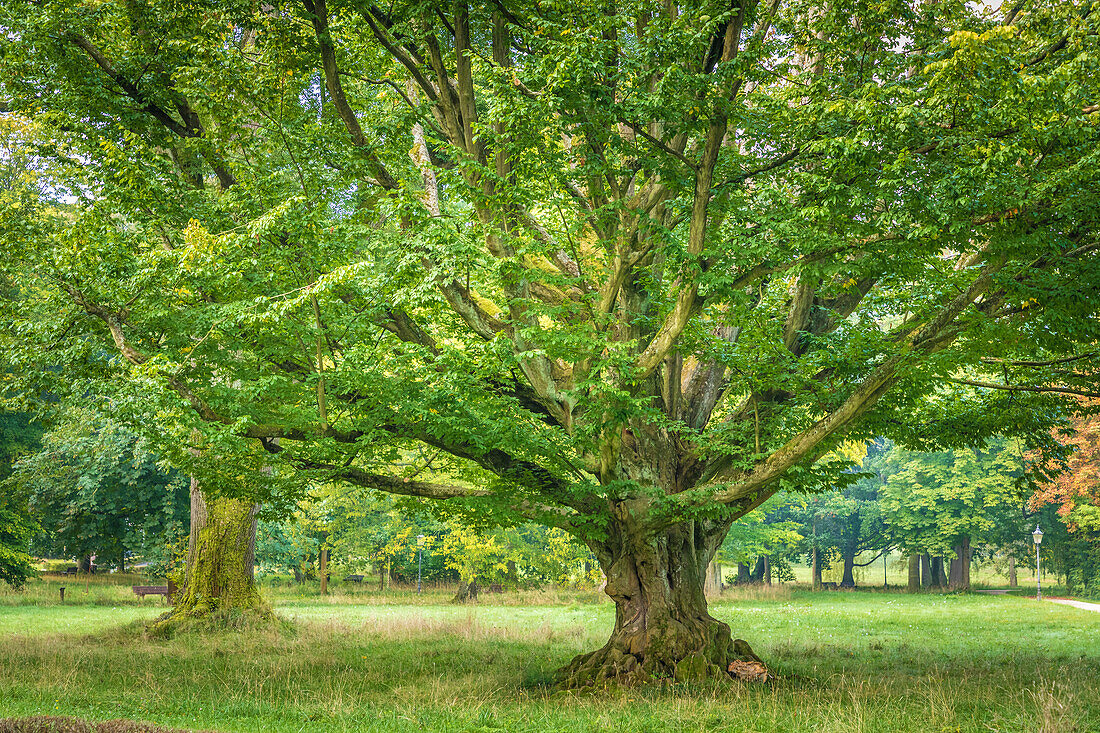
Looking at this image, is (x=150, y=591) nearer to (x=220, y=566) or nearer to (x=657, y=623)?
(x=220, y=566)

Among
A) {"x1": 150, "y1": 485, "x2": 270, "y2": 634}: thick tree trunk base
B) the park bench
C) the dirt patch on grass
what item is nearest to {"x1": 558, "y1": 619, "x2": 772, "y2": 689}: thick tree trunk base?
the dirt patch on grass

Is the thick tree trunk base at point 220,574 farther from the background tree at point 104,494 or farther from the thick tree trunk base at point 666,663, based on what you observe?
the background tree at point 104,494

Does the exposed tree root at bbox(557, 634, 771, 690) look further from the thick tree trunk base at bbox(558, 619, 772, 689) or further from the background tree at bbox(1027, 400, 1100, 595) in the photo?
the background tree at bbox(1027, 400, 1100, 595)

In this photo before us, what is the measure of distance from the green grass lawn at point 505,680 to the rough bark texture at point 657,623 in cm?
66

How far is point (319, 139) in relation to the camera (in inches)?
390

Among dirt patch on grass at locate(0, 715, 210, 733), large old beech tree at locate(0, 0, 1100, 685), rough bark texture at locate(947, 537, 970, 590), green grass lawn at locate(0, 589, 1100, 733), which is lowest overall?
rough bark texture at locate(947, 537, 970, 590)

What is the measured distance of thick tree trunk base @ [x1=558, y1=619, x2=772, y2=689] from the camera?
1048 cm

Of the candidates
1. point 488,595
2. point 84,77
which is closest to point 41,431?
point 488,595

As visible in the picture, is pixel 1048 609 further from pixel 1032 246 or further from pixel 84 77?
pixel 84 77

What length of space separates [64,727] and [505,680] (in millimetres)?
7013

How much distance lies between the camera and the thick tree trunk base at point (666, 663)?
10.5 metres

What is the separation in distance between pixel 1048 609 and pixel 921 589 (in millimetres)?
17254

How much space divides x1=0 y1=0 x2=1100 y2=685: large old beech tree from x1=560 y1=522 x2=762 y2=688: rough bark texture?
5 centimetres

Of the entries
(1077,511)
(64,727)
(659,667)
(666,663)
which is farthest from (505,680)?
(1077,511)
